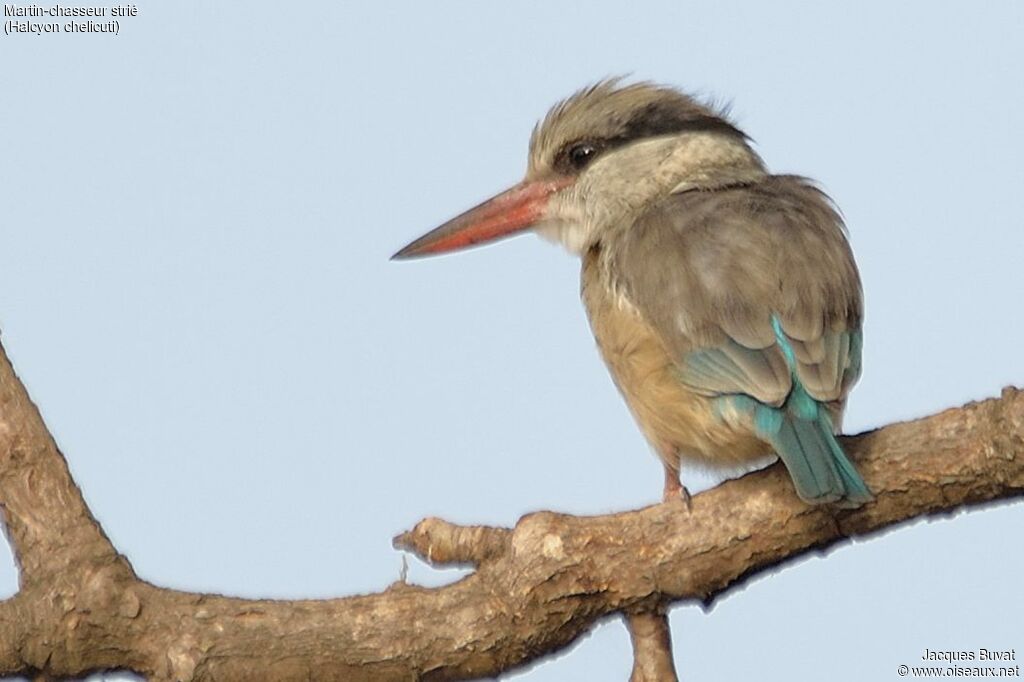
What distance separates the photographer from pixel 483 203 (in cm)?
512

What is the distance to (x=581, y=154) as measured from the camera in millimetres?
4914

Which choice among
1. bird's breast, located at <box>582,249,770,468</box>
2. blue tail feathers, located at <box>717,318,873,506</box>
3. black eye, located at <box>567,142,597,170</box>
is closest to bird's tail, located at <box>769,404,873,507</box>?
blue tail feathers, located at <box>717,318,873,506</box>

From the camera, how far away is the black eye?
4898 millimetres

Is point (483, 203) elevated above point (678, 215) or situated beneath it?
elevated above

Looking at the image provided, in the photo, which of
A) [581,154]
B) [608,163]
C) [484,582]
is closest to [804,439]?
[484,582]

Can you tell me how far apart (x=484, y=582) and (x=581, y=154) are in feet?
6.42

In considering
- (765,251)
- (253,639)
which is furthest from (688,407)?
(253,639)

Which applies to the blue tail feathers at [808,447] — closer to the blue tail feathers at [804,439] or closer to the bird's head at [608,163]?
the blue tail feathers at [804,439]

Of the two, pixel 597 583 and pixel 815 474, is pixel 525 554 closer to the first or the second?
pixel 597 583

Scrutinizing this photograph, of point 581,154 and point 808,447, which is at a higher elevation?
point 581,154

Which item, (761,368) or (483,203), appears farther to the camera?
(483,203)

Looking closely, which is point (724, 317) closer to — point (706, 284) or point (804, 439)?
point (706, 284)

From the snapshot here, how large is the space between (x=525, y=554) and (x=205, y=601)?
2.34ft

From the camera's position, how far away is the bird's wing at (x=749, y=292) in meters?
3.62
